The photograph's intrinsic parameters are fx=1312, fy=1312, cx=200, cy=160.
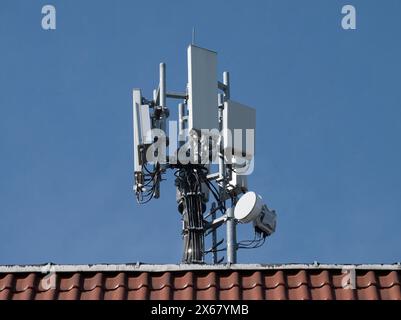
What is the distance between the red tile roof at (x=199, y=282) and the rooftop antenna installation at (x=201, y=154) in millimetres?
9949

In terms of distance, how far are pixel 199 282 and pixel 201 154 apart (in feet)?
35.0

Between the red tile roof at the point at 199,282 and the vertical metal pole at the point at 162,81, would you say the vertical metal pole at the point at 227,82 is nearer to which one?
the vertical metal pole at the point at 162,81

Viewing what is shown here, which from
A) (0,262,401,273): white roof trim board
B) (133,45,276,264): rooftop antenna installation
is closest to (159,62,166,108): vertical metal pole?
Result: (133,45,276,264): rooftop antenna installation

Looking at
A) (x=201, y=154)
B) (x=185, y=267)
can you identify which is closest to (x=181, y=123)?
(x=201, y=154)

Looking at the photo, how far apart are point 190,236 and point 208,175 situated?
1255mm

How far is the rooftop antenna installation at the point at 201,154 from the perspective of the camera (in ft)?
75.6

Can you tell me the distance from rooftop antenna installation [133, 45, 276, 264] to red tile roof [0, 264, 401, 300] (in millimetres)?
9949

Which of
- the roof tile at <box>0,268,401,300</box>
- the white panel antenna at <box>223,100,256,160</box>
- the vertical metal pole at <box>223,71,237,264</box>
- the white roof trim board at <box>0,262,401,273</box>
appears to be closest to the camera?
the roof tile at <box>0,268,401,300</box>

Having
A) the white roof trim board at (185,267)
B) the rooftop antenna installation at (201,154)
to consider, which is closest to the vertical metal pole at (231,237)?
the rooftop antenna installation at (201,154)

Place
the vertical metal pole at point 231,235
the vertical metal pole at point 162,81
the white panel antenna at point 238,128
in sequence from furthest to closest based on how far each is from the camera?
the vertical metal pole at point 162,81 → the white panel antenna at point 238,128 → the vertical metal pole at point 231,235

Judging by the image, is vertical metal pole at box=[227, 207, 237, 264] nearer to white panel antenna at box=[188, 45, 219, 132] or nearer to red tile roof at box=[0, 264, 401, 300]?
white panel antenna at box=[188, 45, 219, 132]

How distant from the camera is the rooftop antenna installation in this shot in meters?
23.0
